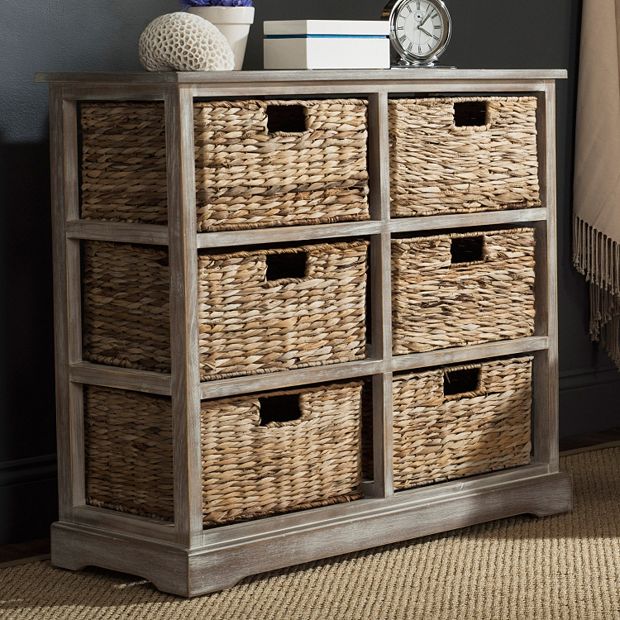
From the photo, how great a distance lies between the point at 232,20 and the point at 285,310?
534mm

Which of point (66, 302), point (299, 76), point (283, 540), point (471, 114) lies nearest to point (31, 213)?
point (66, 302)

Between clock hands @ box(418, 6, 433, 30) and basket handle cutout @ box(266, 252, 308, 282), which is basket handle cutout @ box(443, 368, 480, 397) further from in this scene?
clock hands @ box(418, 6, 433, 30)

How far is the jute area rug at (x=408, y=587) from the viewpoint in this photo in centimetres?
208

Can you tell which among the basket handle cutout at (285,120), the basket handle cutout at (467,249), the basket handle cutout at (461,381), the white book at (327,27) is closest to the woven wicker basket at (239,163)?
the basket handle cutout at (285,120)

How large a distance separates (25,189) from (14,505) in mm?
597

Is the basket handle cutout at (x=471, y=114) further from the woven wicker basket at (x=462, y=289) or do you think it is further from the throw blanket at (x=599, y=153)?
the throw blanket at (x=599, y=153)

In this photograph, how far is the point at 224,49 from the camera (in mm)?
2170

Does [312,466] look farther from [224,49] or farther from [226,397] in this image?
[224,49]

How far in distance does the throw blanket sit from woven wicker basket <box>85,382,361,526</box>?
1064 mm

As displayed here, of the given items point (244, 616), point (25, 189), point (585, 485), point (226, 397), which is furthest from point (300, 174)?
point (585, 485)

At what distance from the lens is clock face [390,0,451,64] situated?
256cm

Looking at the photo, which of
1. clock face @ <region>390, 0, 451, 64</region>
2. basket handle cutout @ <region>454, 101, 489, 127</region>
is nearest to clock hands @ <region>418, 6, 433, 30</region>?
clock face @ <region>390, 0, 451, 64</region>

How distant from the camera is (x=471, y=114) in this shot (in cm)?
262

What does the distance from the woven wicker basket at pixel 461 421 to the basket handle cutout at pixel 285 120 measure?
50cm
